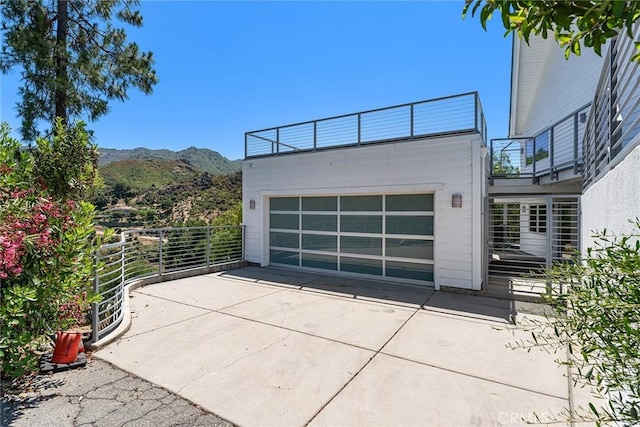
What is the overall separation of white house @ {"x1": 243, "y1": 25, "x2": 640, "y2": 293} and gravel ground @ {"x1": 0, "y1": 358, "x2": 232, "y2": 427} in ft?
16.1

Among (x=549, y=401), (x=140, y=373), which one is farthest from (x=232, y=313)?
(x=549, y=401)

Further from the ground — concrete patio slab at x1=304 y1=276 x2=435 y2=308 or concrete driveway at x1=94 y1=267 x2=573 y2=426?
concrete patio slab at x1=304 y1=276 x2=435 y2=308

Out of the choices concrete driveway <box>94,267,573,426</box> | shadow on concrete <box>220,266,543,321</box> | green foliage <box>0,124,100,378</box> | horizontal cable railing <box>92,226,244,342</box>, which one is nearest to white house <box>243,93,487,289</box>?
shadow on concrete <box>220,266,543,321</box>

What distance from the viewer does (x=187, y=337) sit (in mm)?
4426

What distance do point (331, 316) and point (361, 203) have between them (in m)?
3.70

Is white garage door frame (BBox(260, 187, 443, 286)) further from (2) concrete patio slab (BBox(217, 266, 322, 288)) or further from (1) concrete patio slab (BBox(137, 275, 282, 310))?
(1) concrete patio slab (BBox(137, 275, 282, 310))

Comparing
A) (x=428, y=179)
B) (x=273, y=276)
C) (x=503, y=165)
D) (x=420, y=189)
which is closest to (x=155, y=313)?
(x=273, y=276)

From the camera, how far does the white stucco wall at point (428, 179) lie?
264 inches

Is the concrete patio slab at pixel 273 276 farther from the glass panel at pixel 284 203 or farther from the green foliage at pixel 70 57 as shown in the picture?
the green foliage at pixel 70 57

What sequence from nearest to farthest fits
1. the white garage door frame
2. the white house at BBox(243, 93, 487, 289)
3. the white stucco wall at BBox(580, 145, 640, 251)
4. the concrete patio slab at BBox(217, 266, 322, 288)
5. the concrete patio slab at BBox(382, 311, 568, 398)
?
the white stucco wall at BBox(580, 145, 640, 251), the concrete patio slab at BBox(382, 311, 568, 398), the white house at BBox(243, 93, 487, 289), the white garage door frame, the concrete patio slab at BBox(217, 266, 322, 288)

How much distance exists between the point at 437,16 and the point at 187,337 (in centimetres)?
861

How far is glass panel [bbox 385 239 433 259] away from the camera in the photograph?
24.2 ft

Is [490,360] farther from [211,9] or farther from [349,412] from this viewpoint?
[211,9]

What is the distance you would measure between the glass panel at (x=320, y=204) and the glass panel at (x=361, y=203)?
25 cm
